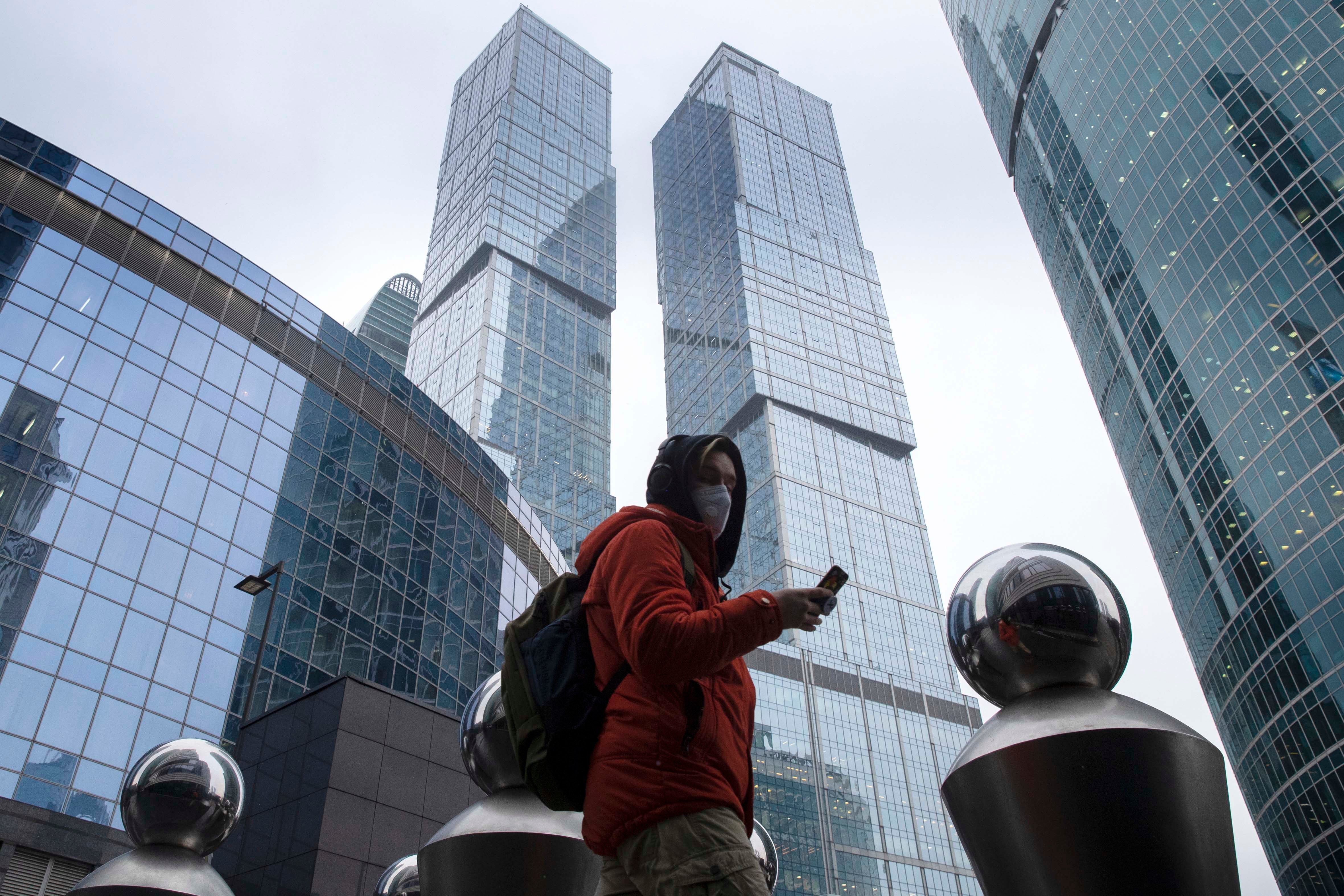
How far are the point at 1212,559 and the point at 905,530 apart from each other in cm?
5898

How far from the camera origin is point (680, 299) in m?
138

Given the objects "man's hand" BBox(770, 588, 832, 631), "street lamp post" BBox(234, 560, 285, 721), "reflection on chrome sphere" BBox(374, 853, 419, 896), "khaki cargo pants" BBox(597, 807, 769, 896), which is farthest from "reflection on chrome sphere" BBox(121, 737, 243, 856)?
"street lamp post" BBox(234, 560, 285, 721)

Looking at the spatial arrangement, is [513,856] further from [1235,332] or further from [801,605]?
[1235,332]

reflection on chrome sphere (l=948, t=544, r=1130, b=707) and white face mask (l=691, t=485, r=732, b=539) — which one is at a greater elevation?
white face mask (l=691, t=485, r=732, b=539)

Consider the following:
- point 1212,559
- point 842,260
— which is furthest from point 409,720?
point 842,260

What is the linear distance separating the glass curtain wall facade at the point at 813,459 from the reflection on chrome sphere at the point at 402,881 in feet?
255

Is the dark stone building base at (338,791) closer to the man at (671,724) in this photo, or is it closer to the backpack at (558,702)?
the backpack at (558,702)

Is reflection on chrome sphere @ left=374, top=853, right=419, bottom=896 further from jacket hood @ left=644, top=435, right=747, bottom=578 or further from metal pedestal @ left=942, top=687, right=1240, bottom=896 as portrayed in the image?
metal pedestal @ left=942, top=687, right=1240, bottom=896

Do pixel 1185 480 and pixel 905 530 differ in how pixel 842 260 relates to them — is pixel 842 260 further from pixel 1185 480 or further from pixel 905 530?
pixel 1185 480

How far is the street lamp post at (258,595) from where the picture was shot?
19203 millimetres

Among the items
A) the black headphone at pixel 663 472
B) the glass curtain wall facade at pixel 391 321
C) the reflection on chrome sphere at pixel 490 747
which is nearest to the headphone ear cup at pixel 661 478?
the black headphone at pixel 663 472

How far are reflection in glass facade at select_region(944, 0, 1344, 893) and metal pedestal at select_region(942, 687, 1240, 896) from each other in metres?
49.4

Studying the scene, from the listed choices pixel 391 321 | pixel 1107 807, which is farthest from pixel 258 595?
pixel 391 321

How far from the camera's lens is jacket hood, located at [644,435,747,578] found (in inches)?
95.1
